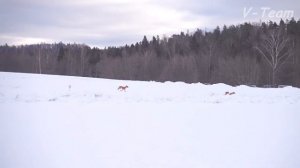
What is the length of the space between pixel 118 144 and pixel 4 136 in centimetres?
264

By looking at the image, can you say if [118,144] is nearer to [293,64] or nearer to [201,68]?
[293,64]

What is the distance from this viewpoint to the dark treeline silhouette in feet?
132

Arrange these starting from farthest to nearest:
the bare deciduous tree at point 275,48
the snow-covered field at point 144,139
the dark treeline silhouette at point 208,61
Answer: the dark treeline silhouette at point 208,61, the bare deciduous tree at point 275,48, the snow-covered field at point 144,139

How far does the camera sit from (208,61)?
2089 inches

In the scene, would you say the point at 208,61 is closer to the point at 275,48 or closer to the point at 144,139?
the point at 275,48

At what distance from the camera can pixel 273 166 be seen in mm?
5492

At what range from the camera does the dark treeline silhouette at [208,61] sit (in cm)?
4022

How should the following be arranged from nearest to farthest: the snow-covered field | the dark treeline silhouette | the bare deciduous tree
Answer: the snow-covered field
the bare deciduous tree
the dark treeline silhouette

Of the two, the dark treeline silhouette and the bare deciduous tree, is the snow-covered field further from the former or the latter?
the dark treeline silhouette

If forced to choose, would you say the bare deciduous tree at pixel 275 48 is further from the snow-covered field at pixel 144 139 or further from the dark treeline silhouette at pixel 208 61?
the snow-covered field at pixel 144 139

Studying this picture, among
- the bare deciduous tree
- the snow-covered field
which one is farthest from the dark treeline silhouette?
the snow-covered field

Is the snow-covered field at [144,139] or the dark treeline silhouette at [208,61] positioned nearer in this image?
the snow-covered field at [144,139]

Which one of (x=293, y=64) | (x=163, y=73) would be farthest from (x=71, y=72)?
(x=293, y=64)

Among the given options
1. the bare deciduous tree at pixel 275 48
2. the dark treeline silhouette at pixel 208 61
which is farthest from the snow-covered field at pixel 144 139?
the dark treeline silhouette at pixel 208 61
